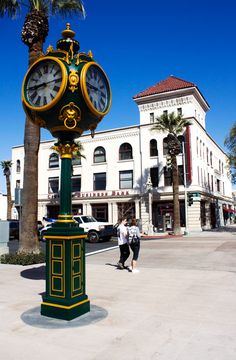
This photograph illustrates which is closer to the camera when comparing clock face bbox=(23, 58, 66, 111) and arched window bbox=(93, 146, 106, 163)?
clock face bbox=(23, 58, 66, 111)

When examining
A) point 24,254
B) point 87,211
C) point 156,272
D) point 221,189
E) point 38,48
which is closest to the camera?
point 156,272

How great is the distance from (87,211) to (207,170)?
51.7 ft

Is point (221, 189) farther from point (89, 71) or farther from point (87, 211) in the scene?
point (89, 71)

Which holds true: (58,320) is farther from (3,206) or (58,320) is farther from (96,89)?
(3,206)

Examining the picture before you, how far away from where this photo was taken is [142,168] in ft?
126

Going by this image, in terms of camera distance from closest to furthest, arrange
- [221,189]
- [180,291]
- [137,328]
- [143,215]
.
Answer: [137,328] < [180,291] < [143,215] < [221,189]

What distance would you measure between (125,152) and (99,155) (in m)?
3.59

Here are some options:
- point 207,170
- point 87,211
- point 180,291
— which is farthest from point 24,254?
point 207,170

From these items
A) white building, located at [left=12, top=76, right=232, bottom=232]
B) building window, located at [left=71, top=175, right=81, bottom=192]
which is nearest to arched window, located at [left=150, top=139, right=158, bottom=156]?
white building, located at [left=12, top=76, right=232, bottom=232]

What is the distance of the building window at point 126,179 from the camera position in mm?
39125

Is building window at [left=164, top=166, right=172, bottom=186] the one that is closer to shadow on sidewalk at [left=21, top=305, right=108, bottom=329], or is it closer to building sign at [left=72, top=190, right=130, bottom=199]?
building sign at [left=72, top=190, right=130, bottom=199]

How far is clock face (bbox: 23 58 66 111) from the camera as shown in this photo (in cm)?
599

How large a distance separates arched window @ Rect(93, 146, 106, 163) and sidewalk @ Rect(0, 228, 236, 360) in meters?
31.9

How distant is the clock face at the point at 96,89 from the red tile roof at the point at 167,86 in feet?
105
